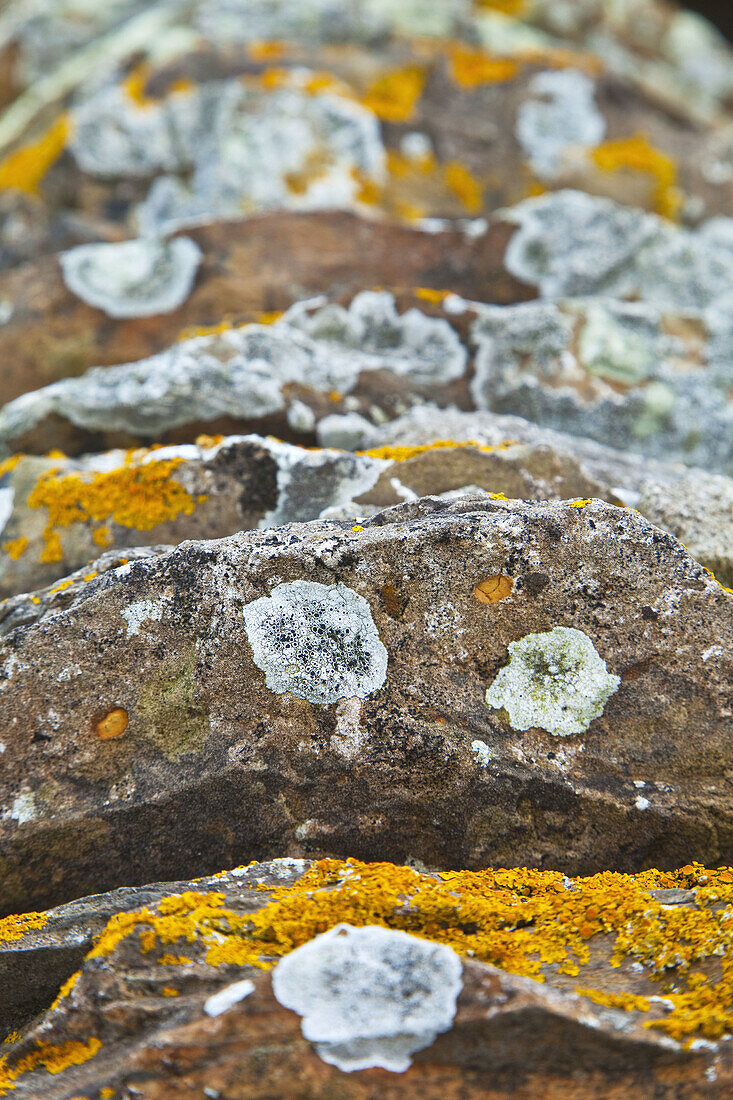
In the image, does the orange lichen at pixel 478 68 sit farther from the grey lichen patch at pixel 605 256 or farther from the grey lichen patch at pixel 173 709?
the grey lichen patch at pixel 173 709

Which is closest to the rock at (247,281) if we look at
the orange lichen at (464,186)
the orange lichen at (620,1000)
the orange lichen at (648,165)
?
the orange lichen at (464,186)

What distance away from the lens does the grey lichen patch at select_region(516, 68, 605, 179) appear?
8.31m

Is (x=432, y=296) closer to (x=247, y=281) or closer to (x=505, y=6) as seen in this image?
(x=247, y=281)

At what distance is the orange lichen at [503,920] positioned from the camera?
2510 mm

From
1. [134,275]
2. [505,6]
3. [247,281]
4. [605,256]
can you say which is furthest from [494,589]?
[505,6]

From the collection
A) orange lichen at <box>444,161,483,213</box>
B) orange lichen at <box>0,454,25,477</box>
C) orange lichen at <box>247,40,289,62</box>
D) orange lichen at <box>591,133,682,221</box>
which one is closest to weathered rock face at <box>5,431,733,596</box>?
orange lichen at <box>0,454,25,477</box>

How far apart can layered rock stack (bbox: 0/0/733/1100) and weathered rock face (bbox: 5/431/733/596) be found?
0.02 metres

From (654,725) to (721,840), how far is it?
0.48m

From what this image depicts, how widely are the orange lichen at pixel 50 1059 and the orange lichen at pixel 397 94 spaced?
7.95 m

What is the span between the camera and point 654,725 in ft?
10.5

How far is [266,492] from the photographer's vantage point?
4.30m

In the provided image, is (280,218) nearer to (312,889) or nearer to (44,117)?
(44,117)

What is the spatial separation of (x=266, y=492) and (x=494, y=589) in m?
1.51

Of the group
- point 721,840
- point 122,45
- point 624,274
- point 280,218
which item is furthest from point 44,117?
point 721,840
